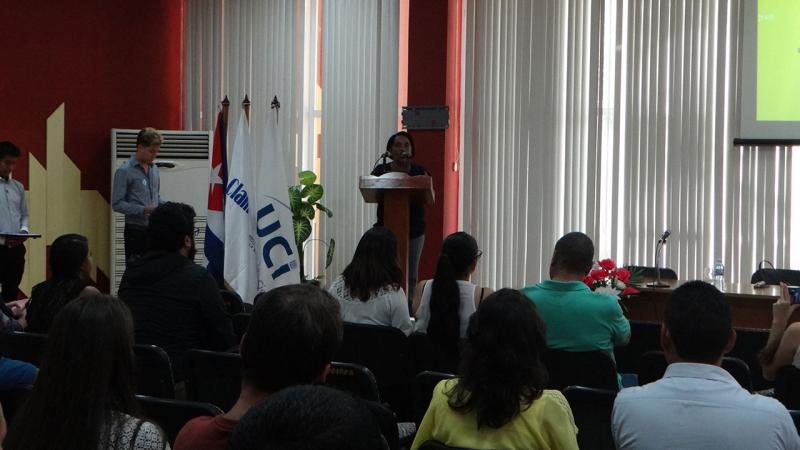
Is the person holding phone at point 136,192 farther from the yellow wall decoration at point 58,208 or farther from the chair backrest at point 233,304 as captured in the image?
the chair backrest at point 233,304

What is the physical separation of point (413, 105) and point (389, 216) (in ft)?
9.48

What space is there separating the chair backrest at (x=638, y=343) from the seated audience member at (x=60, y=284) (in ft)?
7.36

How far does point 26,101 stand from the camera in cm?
762

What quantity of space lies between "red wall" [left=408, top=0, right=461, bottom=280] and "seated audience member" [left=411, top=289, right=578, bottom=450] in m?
5.83

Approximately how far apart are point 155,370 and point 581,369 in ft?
4.46

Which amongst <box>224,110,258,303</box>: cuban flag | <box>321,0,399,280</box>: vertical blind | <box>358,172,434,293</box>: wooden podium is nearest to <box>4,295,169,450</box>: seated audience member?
<box>358,172,434,293</box>: wooden podium

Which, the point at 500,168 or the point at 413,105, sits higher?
the point at 413,105

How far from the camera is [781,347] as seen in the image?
3.10m

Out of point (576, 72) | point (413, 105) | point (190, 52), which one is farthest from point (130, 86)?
point (576, 72)

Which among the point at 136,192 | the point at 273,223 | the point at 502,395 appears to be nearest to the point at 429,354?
the point at 502,395

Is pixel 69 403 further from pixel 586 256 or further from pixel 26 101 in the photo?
pixel 26 101

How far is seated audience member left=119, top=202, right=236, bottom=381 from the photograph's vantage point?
11.2 ft

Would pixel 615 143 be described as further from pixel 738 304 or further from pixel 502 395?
pixel 502 395

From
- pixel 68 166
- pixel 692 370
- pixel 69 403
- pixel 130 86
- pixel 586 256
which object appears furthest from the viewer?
pixel 130 86
